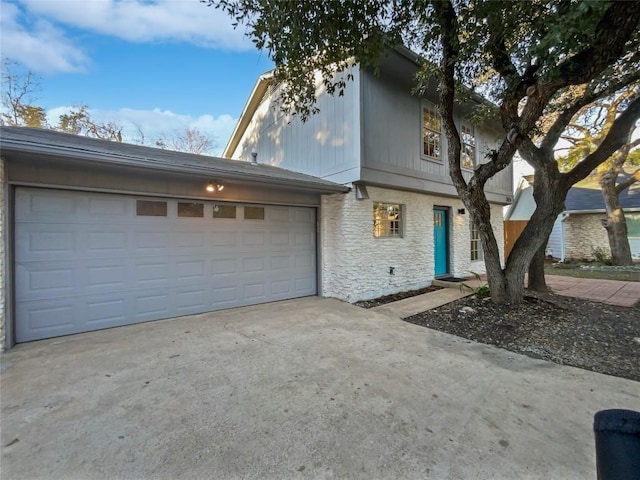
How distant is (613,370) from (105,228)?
702 centimetres

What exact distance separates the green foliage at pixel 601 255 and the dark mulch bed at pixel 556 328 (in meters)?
9.00

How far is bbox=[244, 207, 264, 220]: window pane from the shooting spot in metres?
5.93

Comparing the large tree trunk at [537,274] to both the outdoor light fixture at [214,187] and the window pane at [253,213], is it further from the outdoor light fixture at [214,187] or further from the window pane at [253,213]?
the outdoor light fixture at [214,187]

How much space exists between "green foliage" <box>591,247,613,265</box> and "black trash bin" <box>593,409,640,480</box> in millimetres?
15861

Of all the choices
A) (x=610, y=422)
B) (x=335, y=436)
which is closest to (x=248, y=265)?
(x=335, y=436)

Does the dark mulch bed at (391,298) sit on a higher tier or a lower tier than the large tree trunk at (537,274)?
lower

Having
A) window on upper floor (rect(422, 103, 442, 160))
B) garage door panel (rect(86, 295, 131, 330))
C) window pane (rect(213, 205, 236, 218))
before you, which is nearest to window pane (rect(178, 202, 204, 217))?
window pane (rect(213, 205, 236, 218))

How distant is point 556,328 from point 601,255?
40.7 ft

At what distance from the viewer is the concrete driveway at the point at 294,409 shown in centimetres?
189

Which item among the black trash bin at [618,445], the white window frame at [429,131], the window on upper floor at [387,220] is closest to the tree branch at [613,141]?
the white window frame at [429,131]

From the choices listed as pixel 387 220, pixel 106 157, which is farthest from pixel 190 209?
pixel 387 220

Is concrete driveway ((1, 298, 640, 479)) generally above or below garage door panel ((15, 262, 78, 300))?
below

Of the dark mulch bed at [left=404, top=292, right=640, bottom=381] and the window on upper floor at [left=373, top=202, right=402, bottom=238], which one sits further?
the window on upper floor at [left=373, top=202, right=402, bottom=238]

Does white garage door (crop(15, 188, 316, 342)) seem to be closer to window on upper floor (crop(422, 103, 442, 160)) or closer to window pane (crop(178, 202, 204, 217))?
window pane (crop(178, 202, 204, 217))
